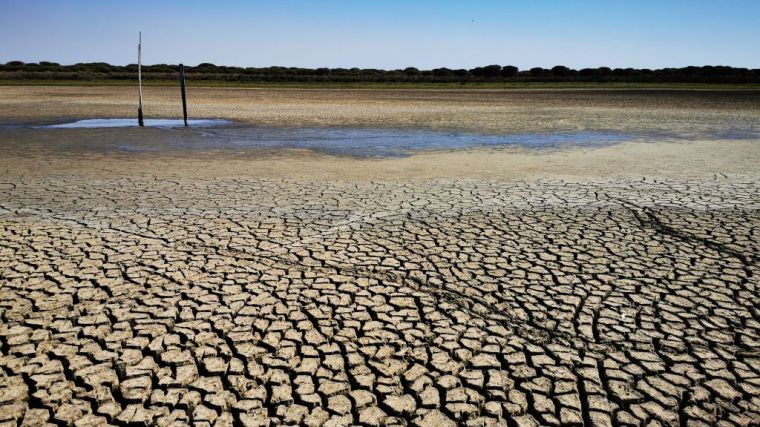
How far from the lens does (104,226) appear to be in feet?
15.8

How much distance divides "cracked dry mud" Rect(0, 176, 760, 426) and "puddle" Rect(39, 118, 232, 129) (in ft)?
30.3

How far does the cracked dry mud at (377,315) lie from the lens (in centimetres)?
236

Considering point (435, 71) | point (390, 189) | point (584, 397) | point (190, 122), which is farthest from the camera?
point (435, 71)

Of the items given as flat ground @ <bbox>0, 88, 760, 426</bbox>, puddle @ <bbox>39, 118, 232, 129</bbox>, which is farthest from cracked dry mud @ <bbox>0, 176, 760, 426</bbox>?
puddle @ <bbox>39, 118, 232, 129</bbox>

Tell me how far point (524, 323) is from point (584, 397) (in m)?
0.69

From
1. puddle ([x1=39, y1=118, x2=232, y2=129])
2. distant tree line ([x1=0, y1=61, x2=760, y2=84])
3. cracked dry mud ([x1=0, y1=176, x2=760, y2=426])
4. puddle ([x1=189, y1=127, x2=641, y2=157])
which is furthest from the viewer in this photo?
distant tree line ([x1=0, y1=61, x2=760, y2=84])

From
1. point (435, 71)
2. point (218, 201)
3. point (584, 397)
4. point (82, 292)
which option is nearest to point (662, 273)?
point (584, 397)

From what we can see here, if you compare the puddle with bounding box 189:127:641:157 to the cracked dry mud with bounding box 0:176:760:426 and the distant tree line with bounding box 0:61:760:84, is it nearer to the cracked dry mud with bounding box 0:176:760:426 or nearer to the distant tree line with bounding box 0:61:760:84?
the cracked dry mud with bounding box 0:176:760:426

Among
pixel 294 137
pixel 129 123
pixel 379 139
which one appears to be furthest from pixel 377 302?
pixel 129 123

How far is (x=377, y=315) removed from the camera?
3162 millimetres

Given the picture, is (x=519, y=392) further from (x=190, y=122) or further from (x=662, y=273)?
(x=190, y=122)

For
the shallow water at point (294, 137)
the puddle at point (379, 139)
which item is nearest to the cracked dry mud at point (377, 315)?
the shallow water at point (294, 137)

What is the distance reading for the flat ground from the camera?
2381mm

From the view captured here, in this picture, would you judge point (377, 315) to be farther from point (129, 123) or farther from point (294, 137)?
point (129, 123)
